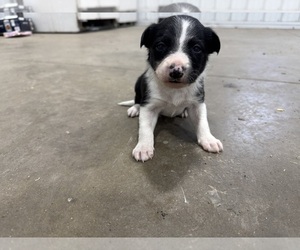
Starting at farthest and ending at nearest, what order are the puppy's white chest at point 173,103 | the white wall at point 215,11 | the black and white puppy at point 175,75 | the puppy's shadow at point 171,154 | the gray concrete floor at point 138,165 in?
Result: the white wall at point 215,11, the puppy's white chest at point 173,103, the black and white puppy at point 175,75, the puppy's shadow at point 171,154, the gray concrete floor at point 138,165

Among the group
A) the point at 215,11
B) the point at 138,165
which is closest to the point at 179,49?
the point at 138,165

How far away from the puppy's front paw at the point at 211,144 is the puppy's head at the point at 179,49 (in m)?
0.36

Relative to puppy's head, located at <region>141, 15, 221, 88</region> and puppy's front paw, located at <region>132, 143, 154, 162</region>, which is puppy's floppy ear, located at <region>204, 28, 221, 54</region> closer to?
puppy's head, located at <region>141, 15, 221, 88</region>

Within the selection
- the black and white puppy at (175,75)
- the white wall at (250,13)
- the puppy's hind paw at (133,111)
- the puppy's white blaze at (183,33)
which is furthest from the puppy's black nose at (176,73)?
the white wall at (250,13)

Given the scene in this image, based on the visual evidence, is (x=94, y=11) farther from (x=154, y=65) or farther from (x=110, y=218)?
(x=110, y=218)

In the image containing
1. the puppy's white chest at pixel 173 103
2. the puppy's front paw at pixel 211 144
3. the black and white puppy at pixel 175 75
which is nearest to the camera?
the black and white puppy at pixel 175 75

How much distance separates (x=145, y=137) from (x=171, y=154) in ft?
0.63

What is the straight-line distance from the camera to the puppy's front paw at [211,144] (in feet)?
5.00

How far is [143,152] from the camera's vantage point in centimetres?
147

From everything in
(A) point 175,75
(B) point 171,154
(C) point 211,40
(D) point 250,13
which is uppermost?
(C) point 211,40

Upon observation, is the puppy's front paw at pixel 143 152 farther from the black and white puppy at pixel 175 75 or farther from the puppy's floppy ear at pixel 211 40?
the puppy's floppy ear at pixel 211 40

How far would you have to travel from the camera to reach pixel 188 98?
1667mm

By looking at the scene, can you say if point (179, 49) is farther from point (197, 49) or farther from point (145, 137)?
point (145, 137)
